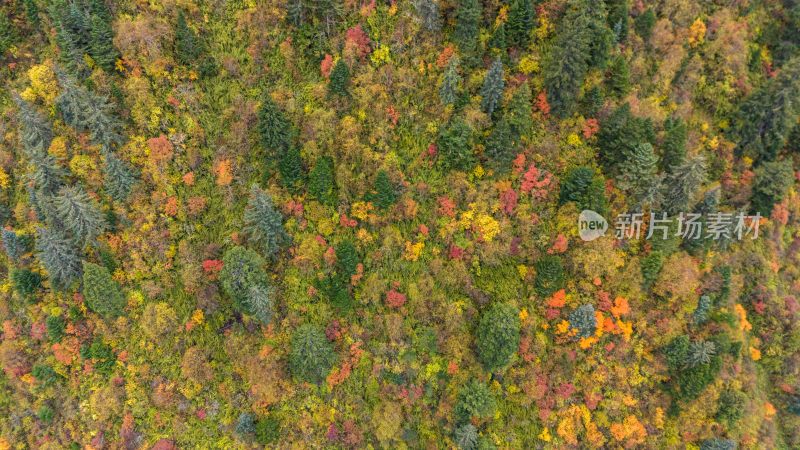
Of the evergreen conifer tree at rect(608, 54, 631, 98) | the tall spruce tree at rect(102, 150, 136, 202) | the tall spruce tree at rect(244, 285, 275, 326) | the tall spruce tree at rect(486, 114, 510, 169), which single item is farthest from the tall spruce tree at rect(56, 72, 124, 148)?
the evergreen conifer tree at rect(608, 54, 631, 98)

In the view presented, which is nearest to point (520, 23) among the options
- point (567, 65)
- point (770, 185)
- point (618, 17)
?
point (567, 65)

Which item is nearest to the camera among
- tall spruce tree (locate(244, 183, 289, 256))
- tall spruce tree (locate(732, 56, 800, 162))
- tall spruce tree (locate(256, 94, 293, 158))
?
tall spruce tree (locate(244, 183, 289, 256))

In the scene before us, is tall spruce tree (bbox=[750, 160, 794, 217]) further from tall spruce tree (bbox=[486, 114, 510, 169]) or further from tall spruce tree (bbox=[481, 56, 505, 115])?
tall spruce tree (bbox=[481, 56, 505, 115])

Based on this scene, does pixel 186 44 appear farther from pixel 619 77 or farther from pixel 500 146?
pixel 619 77

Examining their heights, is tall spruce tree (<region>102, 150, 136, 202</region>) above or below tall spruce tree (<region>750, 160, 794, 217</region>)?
below

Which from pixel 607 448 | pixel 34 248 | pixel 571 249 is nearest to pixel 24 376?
pixel 34 248
